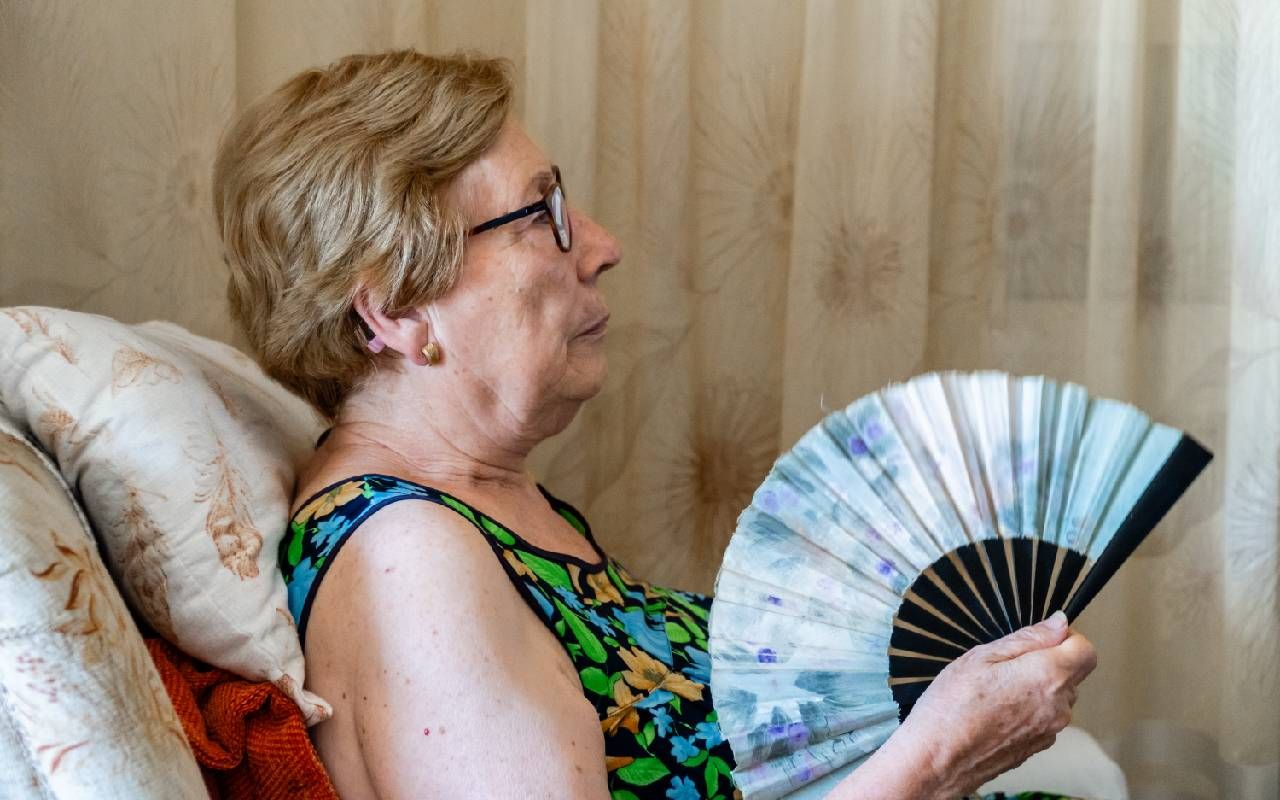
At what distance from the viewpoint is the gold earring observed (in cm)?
118

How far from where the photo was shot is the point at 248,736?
0.94 meters

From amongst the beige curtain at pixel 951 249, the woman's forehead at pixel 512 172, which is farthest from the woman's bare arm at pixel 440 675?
the beige curtain at pixel 951 249

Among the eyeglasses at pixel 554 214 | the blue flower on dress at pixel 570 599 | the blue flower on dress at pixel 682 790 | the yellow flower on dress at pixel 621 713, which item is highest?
the eyeglasses at pixel 554 214

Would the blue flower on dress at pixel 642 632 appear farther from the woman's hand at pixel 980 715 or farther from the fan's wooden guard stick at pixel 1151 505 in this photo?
the fan's wooden guard stick at pixel 1151 505

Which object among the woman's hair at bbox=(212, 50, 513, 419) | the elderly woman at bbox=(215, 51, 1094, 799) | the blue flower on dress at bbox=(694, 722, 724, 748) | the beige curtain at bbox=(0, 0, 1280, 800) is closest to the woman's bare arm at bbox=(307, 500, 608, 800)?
the elderly woman at bbox=(215, 51, 1094, 799)

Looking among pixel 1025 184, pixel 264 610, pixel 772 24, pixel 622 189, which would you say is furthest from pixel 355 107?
pixel 1025 184

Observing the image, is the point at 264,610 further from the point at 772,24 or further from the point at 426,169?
the point at 772,24

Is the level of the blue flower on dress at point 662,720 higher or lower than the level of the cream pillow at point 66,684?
lower

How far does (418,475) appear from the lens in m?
1.19

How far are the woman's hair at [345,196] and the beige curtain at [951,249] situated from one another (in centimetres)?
50

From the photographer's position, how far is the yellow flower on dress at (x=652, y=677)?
3.61 ft

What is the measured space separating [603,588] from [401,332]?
308mm

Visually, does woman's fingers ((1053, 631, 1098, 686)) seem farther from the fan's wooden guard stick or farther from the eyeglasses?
the eyeglasses

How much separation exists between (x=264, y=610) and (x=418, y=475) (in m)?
0.23
